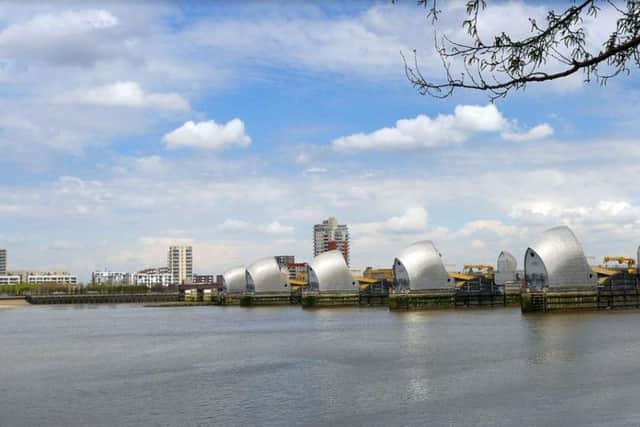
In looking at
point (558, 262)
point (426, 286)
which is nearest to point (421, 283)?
point (426, 286)

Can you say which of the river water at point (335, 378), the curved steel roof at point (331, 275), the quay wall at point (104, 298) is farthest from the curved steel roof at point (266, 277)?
the river water at point (335, 378)

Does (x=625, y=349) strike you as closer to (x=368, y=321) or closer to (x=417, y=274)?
(x=368, y=321)

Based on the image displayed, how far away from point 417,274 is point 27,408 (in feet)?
192

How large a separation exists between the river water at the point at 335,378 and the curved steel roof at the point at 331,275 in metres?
43.8

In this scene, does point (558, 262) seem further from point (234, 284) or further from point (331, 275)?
point (234, 284)

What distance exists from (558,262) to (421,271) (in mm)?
15019

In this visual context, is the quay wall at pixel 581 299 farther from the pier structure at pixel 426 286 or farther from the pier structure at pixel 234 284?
the pier structure at pixel 234 284

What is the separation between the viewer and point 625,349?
112 feet

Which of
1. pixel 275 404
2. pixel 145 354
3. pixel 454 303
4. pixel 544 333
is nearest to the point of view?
pixel 275 404

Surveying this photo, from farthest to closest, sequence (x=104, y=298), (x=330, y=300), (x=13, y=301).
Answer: (x=104, y=298) → (x=13, y=301) → (x=330, y=300)

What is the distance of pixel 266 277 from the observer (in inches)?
4168

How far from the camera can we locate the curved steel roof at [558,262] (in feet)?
224

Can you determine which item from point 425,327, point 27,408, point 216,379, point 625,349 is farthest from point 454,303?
point 27,408

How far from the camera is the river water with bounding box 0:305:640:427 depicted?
21031mm
